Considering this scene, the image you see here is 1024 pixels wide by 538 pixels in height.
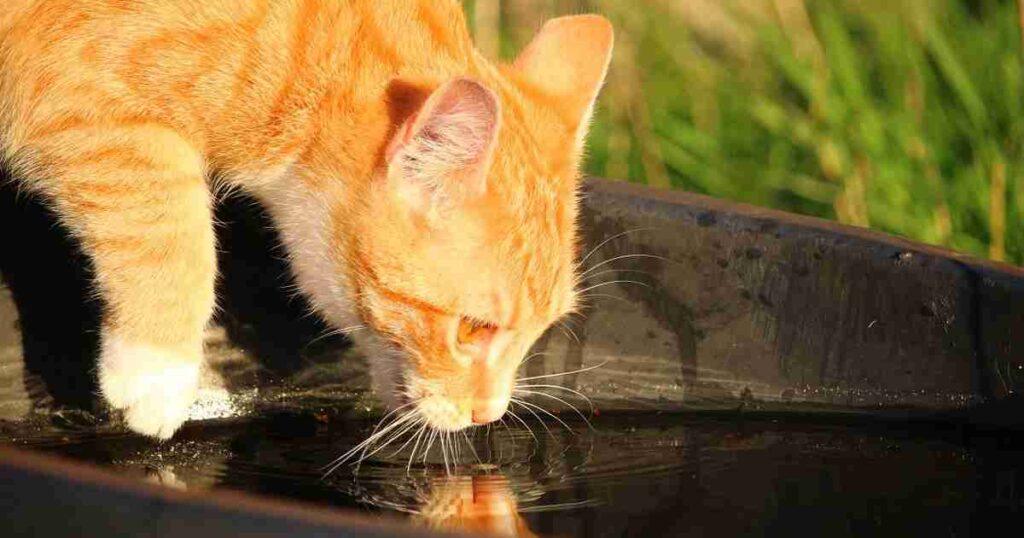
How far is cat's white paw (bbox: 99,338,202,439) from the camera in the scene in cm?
229

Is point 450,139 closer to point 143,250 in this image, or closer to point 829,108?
point 143,250

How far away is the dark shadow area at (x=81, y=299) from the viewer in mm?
2457

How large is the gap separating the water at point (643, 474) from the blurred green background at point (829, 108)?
1.32m

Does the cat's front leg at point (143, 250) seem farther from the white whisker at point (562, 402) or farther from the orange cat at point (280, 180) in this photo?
the white whisker at point (562, 402)

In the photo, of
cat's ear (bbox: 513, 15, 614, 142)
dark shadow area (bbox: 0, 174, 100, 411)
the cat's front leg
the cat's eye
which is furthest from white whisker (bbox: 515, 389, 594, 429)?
dark shadow area (bbox: 0, 174, 100, 411)

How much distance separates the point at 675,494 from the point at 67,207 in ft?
3.64

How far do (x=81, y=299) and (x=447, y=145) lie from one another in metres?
0.84

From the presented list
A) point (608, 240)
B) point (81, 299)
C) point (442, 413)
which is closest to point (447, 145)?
point (442, 413)

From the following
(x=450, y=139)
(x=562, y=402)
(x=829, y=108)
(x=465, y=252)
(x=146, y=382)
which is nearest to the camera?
(x=450, y=139)

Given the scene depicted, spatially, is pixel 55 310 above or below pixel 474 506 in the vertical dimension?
above

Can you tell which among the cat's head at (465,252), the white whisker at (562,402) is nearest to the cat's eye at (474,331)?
the cat's head at (465,252)

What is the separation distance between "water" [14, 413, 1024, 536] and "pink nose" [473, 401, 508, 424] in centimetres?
10

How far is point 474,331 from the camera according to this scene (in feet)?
7.45

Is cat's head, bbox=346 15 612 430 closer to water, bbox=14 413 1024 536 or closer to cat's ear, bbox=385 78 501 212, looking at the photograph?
cat's ear, bbox=385 78 501 212
